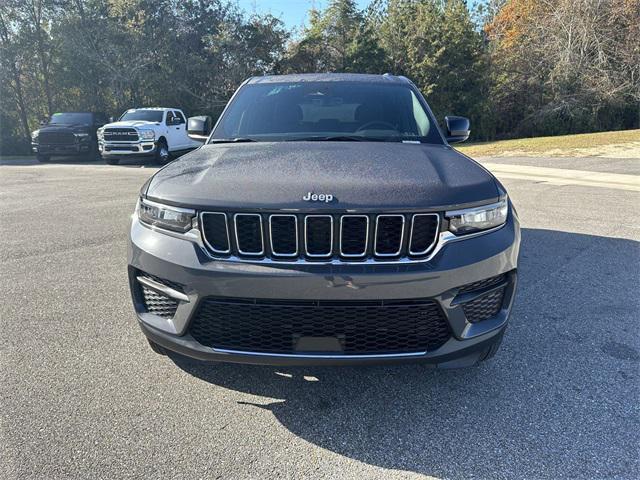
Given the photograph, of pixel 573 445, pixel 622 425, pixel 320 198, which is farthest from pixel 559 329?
pixel 320 198

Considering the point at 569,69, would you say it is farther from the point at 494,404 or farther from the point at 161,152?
the point at 494,404

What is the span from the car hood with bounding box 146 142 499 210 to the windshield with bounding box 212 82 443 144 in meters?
0.47


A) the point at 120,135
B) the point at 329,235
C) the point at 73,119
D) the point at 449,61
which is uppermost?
the point at 449,61

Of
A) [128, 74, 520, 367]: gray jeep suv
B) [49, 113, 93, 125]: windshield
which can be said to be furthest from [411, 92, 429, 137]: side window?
[49, 113, 93, 125]: windshield

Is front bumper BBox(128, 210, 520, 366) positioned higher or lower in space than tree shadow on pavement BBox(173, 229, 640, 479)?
higher

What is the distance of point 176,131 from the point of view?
16.8 metres

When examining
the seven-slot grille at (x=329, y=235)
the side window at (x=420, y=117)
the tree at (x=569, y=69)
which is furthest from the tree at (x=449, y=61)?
the seven-slot grille at (x=329, y=235)

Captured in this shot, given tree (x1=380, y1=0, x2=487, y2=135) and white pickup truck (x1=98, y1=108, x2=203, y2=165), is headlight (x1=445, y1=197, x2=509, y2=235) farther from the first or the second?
tree (x1=380, y1=0, x2=487, y2=135)

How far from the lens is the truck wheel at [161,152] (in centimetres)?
1555

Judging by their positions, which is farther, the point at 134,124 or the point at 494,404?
the point at 134,124

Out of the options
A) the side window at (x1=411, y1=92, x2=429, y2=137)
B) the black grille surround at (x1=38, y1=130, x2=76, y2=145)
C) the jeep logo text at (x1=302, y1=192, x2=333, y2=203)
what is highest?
the side window at (x1=411, y1=92, x2=429, y2=137)

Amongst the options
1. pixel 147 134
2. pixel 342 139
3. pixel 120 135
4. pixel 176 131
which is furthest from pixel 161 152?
pixel 342 139

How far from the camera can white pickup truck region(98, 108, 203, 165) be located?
15.0 metres

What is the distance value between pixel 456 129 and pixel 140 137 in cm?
1342
